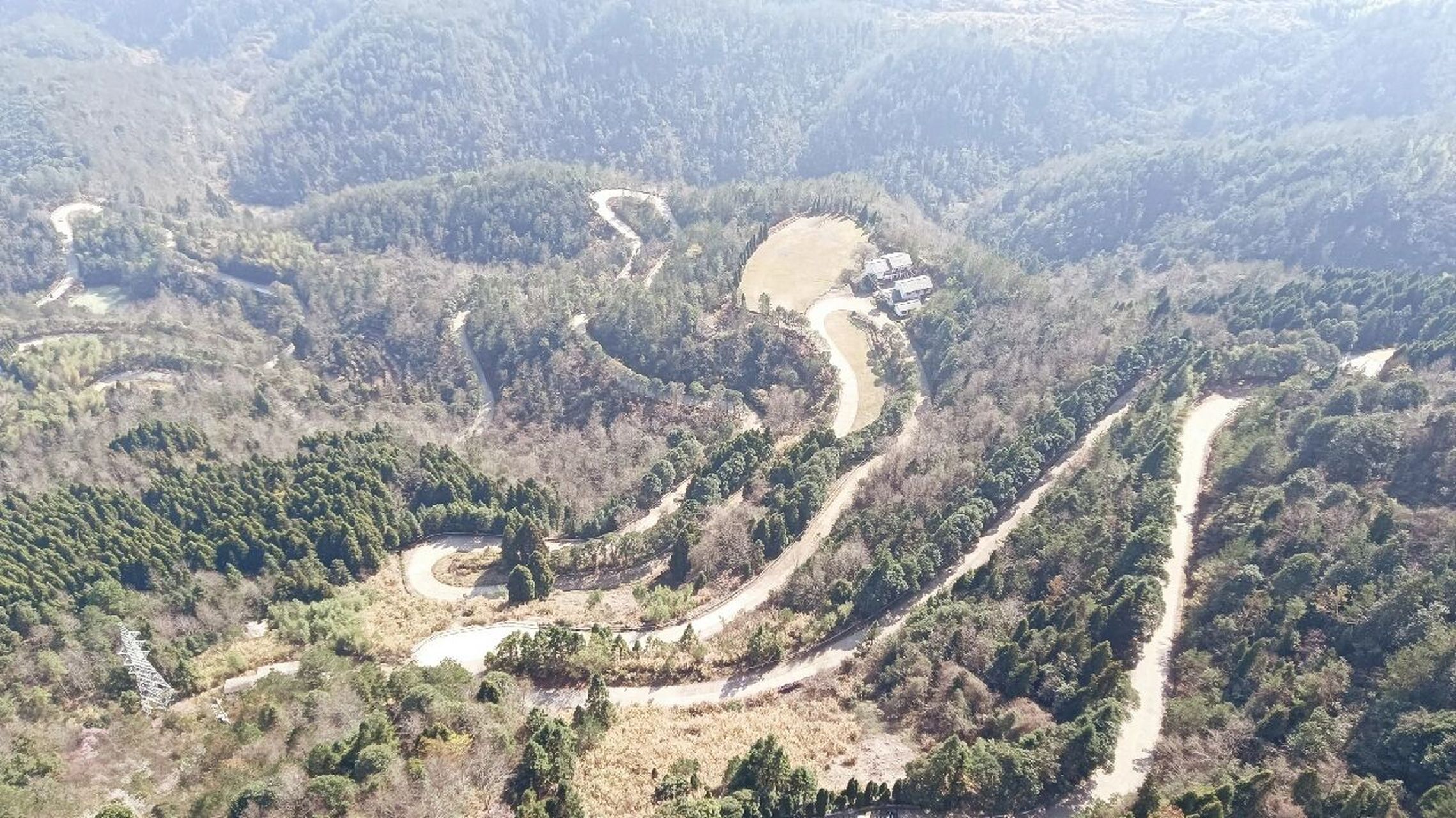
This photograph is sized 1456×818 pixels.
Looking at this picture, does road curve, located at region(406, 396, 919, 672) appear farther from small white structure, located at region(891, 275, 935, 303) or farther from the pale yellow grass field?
small white structure, located at region(891, 275, 935, 303)

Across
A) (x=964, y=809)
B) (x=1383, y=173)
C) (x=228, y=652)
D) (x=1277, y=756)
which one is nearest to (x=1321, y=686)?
(x=1277, y=756)

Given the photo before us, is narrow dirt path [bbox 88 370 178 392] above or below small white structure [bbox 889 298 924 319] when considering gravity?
below

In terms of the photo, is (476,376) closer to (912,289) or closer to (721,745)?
(912,289)

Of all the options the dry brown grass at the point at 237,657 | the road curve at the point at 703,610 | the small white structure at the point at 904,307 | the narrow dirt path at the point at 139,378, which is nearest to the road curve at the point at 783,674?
the road curve at the point at 703,610

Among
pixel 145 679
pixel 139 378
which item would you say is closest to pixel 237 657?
pixel 145 679

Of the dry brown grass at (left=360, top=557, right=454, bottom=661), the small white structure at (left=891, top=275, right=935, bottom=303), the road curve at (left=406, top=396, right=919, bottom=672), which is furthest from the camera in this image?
the small white structure at (left=891, top=275, right=935, bottom=303)

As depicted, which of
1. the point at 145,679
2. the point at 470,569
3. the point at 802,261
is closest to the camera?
the point at 145,679

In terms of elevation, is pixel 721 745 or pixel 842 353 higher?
pixel 842 353

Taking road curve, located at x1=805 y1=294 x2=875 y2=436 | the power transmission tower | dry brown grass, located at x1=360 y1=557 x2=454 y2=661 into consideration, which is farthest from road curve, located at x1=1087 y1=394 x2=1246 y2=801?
the power transmission tower
